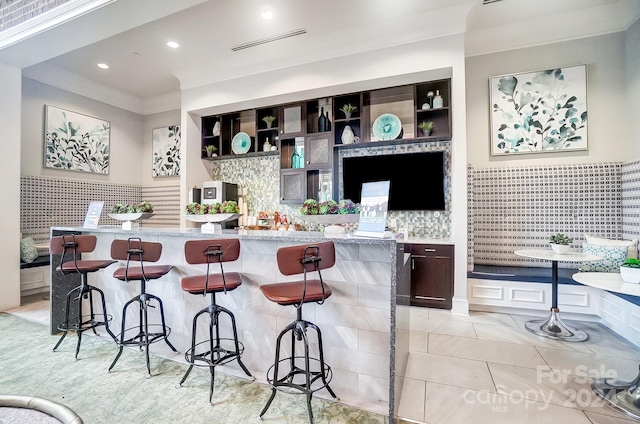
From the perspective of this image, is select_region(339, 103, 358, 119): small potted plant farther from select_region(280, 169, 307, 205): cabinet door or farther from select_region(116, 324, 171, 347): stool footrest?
select_region(116, 324, 171, 347): stool footrest

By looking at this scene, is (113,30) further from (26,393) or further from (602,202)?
(602,202)

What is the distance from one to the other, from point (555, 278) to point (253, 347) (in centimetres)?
316

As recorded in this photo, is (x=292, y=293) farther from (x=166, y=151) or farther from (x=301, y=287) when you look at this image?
(x=166, y=151)

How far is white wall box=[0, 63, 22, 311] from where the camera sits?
12.4ft

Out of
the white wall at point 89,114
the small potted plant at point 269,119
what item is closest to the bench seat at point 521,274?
the small potted plant at point 269,119

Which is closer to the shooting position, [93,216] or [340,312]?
[340,312]

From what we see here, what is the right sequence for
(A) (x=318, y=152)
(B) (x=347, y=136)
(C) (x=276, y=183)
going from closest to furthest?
(B) (x=347, y=136)
(A) (x=318, y=152)
(C) (x=276, y=183)

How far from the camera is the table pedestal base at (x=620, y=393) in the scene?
1820mm

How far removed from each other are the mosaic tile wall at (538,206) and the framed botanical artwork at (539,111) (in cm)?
32

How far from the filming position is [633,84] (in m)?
3.28

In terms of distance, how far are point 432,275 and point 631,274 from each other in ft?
5.85

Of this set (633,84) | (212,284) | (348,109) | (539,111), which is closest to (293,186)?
(348,109)

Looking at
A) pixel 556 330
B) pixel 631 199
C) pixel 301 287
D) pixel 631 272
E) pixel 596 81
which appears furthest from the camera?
pixel 596 81

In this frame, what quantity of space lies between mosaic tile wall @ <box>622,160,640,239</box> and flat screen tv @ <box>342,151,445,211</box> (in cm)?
194
